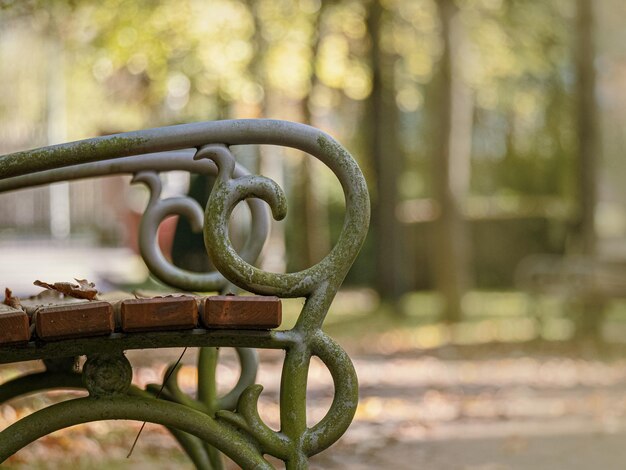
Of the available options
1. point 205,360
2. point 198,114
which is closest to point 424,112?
point 198,114

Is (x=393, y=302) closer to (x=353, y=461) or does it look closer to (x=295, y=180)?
(x=295, y=180)

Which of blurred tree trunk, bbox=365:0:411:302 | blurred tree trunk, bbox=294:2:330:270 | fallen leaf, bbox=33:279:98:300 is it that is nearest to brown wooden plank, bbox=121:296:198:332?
fallen leaf, bbox=33:279:98:300

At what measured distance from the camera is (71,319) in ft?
6.10

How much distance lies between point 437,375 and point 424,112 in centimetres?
1198

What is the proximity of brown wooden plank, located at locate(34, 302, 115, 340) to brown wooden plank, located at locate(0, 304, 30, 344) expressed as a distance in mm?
28

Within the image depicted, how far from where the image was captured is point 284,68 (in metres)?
14.5

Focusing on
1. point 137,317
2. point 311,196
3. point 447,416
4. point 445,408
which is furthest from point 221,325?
point 311,196

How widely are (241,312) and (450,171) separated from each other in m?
8.96

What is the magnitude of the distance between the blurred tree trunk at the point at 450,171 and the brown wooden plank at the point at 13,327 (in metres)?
9.01

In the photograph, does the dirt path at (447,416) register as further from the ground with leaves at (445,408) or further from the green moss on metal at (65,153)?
the green moss on metal at (65,153)

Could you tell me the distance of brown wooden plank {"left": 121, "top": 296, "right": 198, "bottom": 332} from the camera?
1888mm

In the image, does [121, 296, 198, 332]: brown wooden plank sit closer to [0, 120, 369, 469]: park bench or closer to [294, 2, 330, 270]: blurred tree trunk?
[0, 120, 369, 469]: park bench

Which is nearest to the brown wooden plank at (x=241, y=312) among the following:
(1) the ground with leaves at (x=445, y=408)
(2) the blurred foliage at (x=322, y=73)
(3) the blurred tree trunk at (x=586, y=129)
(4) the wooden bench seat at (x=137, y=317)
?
(4) the wooden bench seat at (x=137, y=317)

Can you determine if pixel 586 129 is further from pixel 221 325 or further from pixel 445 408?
pixel 221 325
